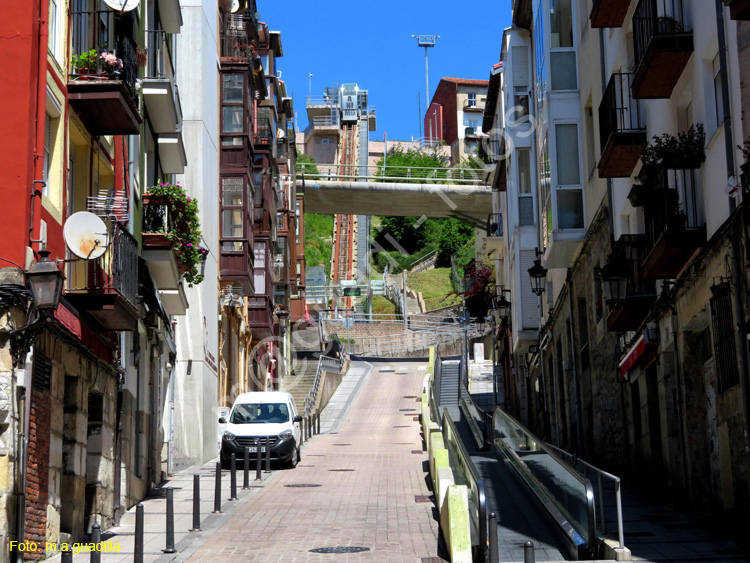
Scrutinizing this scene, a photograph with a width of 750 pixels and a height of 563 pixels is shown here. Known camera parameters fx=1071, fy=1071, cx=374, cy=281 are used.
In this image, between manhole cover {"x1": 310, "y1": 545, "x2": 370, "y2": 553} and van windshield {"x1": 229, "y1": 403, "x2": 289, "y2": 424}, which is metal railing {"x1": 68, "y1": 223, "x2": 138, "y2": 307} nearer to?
manhole cover {"x1": 310, "y1": 545, "x2": 370, "y2": 553}

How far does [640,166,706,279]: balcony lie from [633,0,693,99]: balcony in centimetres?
128

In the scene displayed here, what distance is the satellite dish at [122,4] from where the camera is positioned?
15.1 meters

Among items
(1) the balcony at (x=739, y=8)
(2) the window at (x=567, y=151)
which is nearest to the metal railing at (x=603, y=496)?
(1) the balcony at (x=739, y=8)

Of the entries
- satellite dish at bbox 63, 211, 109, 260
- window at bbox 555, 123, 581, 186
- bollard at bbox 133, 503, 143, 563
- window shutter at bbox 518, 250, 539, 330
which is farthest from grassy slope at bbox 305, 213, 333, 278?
bollard at bbox 133, 503, 143, 563

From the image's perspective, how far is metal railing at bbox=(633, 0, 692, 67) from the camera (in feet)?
47.5

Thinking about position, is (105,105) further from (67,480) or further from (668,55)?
(668,55)

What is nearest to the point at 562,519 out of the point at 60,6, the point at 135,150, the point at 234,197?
the point at 60,6

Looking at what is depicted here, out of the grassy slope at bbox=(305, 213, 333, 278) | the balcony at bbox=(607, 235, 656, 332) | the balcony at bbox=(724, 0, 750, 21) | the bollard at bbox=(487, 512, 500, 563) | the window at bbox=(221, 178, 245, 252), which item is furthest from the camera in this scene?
the grassy slope at bbox=(305, 213, 333, 278)

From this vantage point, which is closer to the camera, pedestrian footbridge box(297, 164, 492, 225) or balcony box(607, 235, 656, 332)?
balcony box(607, 235, 656, 332)

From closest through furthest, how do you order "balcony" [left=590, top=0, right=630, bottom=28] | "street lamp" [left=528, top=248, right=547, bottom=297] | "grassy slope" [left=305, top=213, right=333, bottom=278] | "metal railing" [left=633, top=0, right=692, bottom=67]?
1. "metal railing" [left=633, top=0, right=692, bottom=67]
2. "balcony" [left=590, top=0, right=630, bottom=28]
3. "street lamp" [left=528, top=248, right=547, bottom=297]
4. "grassy slope" [left=305, top=213, right=333, bottom=278]

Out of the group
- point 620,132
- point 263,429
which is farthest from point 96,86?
point 263,429

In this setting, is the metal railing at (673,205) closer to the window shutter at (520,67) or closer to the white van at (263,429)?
the white van at (263,429)

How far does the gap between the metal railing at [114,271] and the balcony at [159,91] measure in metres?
4.60

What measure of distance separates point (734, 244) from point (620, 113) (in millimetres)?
7435
